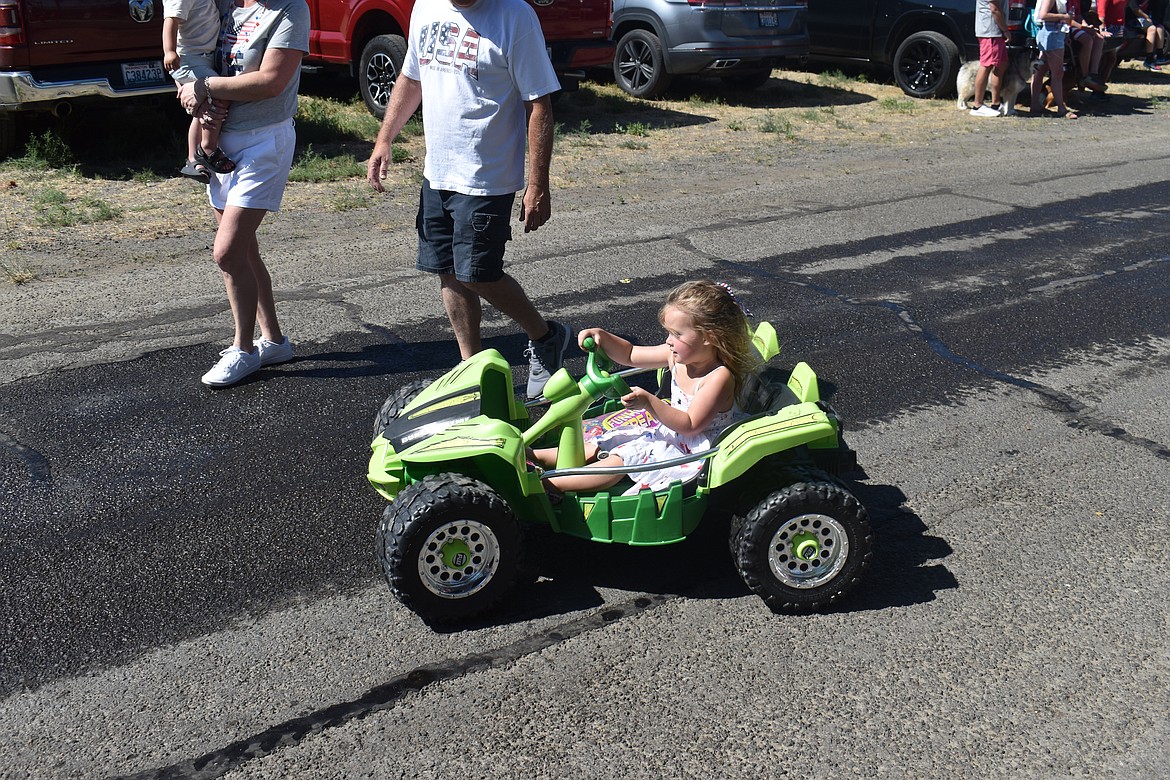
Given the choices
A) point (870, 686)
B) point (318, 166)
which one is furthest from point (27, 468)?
point (318, 166)

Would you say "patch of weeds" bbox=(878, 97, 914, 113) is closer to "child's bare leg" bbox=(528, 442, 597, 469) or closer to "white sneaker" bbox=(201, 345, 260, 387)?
"white sneaker" bbox=(201, 345, 260, 387)

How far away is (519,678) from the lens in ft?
10.7

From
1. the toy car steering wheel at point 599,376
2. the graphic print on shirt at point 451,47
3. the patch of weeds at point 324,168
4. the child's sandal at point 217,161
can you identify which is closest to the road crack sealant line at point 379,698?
the toy car steering wheel at point 599,376

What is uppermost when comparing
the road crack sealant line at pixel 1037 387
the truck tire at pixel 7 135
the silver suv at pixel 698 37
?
the silver suv at pixel 698 37

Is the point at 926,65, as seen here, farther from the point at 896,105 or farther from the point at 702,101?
the point at 702,101

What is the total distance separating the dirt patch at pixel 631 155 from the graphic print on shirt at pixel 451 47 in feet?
10.8

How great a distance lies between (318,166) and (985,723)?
7824mm

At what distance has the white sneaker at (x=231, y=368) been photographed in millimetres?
5215

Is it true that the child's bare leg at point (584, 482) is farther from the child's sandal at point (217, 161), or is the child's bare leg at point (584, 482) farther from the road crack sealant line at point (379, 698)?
the child's sandal at point (217, 161)

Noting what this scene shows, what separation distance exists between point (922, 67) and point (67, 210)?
38.4ft

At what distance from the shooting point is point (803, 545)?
3535 mm

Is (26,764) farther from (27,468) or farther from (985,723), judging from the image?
(985,723)

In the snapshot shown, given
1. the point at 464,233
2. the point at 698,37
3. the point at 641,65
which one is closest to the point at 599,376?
the point at 464,233

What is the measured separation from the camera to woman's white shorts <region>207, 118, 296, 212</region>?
504 cm
